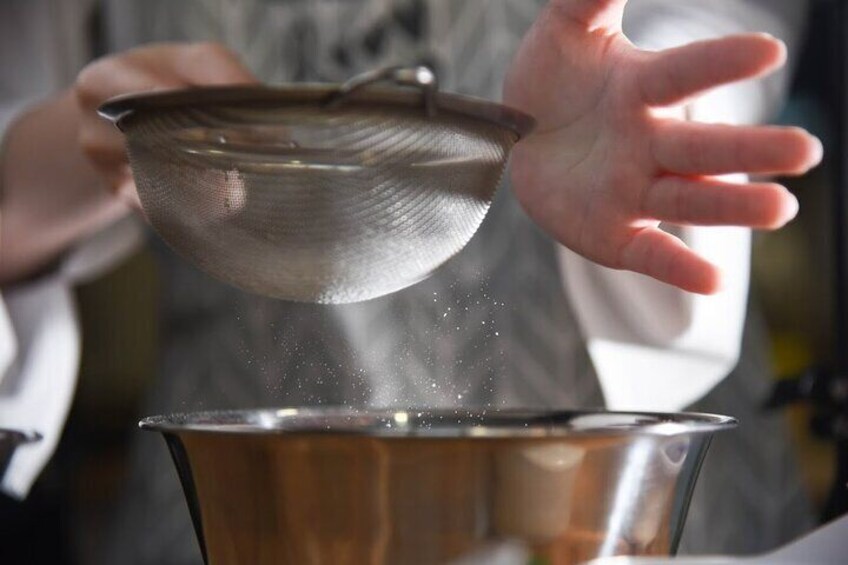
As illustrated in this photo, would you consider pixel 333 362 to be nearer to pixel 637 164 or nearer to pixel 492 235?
pixel 492 235

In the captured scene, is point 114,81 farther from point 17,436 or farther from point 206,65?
point 17,436

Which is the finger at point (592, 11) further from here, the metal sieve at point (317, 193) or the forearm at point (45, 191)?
the forearm at point (45, 191)

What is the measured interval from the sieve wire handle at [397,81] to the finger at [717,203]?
0.16m

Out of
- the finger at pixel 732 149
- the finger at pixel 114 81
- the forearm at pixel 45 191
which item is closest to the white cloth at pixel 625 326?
the forearm at pixel 45 191

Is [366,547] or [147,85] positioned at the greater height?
[147,85]

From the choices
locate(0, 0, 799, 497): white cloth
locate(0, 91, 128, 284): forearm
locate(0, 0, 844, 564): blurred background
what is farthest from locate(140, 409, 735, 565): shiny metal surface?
locate(0, 0, 844, 564): blurred background

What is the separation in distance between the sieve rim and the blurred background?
813mm

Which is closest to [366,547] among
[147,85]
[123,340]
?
[147,85]

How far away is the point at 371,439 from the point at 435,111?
8.9 inches

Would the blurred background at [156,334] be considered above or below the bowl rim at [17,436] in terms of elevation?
below

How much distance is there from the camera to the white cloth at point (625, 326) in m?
0.93

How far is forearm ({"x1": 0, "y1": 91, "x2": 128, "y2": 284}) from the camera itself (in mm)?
975

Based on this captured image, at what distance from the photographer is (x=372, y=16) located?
157 cm

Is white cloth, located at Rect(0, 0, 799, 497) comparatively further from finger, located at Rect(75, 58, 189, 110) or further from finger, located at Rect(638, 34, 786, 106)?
finger, located at Rect(638, 34, 786, 106)
